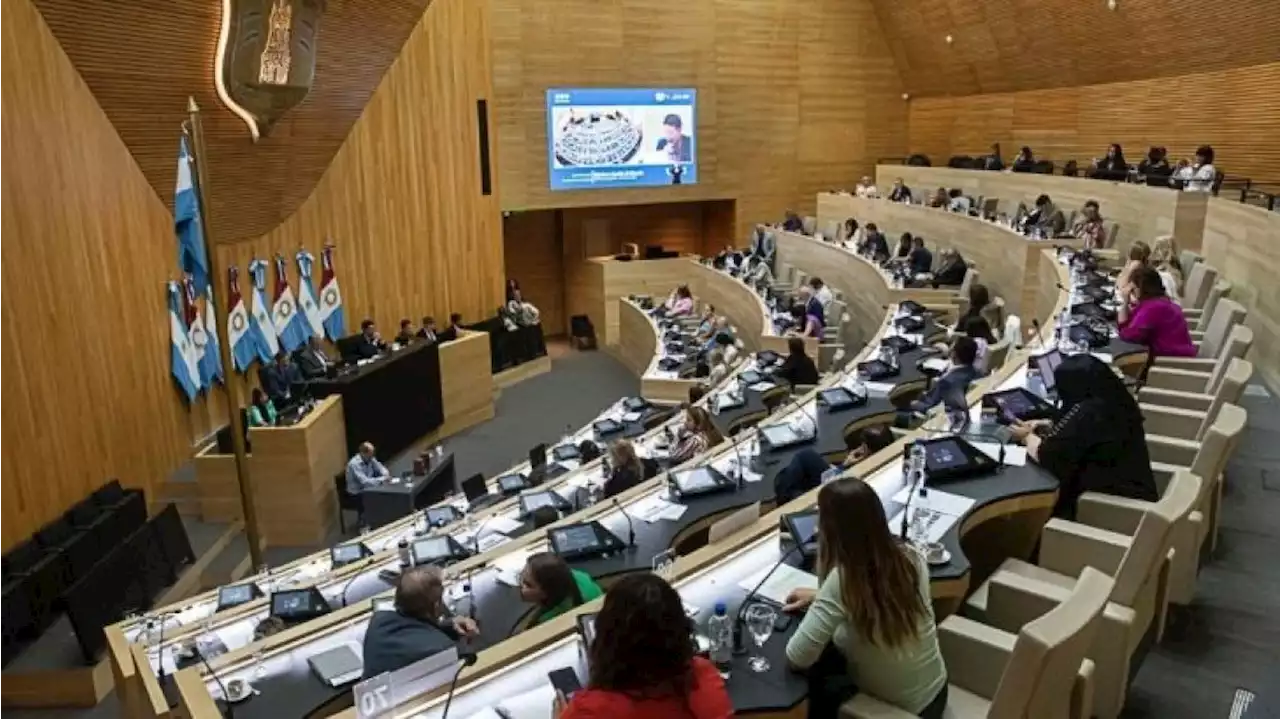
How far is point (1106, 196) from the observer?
11445mm

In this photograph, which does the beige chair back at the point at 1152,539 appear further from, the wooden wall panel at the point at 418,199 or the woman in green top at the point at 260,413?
the wooden wall panel at the point at 418,199

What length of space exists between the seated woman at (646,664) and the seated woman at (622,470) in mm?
3572

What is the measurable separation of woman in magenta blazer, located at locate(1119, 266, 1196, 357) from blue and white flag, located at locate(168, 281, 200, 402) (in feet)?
28.0

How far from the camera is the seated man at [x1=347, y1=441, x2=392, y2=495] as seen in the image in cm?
898

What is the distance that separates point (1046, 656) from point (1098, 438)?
1.90m

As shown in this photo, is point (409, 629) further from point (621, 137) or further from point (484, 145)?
point (621, 137)

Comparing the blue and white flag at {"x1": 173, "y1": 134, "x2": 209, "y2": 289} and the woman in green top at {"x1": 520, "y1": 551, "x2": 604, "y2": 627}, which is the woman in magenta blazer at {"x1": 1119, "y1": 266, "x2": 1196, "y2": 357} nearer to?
the woman in green top at {"x1": 520, "y1": 551, "x2": 604, "y2": 627}

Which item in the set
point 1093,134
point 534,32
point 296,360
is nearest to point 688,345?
point 296,360

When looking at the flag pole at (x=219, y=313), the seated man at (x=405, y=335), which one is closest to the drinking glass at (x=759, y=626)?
the flag pole at (x=219, y=313)

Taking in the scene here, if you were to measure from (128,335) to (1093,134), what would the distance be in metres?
14.4

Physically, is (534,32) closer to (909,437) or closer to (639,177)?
(639,177)

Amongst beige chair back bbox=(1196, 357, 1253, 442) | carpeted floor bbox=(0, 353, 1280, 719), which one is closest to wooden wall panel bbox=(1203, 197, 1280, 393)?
carpeted floor bbox=(0, 353, 1280, 719)

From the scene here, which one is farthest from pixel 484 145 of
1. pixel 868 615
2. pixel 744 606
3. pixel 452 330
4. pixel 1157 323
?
pixel 868 615

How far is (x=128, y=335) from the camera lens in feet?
28.5
